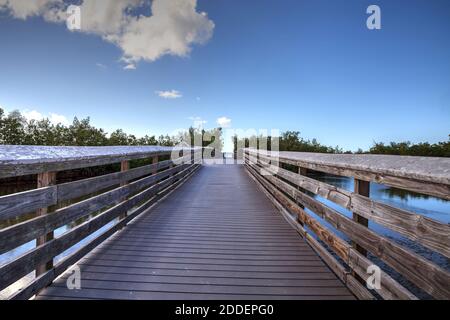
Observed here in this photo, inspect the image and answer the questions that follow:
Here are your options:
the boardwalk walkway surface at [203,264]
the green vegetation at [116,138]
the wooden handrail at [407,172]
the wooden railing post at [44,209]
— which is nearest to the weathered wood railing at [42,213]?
the wooden railing post at [44,209]

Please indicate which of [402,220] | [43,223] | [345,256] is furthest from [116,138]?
[402,220]

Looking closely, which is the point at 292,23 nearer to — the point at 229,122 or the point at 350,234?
the point at 350,234

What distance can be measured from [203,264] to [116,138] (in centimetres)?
3007

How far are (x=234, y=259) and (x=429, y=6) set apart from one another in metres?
8.81

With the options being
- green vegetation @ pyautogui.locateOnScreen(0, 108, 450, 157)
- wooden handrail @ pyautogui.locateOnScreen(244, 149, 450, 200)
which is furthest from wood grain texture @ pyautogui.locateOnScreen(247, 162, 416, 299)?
green vegetation @ pyautogui.locateOnScreen(0, 108, 450, 157)

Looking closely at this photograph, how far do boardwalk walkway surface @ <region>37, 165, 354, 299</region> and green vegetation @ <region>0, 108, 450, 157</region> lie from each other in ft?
59.2

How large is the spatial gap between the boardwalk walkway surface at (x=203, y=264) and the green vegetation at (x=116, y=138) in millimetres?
18032

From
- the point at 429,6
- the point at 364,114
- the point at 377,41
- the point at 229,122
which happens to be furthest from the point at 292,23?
the point at 229,122

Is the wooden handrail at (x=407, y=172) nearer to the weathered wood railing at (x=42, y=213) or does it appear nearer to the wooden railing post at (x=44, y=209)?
the weathered wood railing at (x=42, y=213)

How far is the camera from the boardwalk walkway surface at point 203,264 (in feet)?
7.71

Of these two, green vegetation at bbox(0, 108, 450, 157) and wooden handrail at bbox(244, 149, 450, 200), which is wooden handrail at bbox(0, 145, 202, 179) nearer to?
wooden handrail at bbox(244, 149, 450, 200)

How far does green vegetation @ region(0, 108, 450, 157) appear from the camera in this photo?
79.9ft

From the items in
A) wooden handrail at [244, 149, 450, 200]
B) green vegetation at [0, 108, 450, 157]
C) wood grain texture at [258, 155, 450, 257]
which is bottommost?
wood grain texture at [258, 155, 450, 257]

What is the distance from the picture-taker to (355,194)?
2.37 metres
